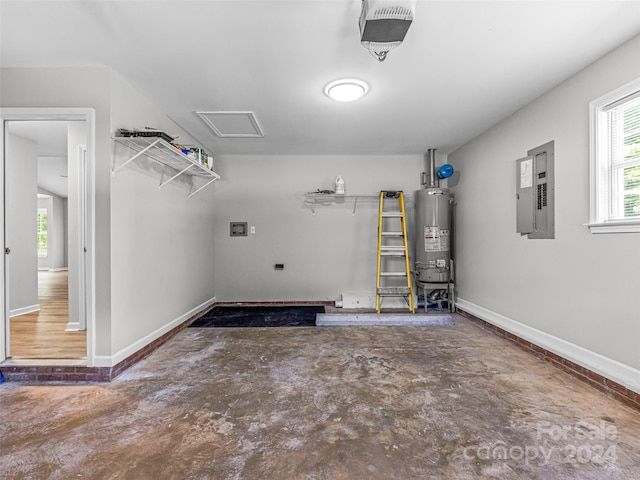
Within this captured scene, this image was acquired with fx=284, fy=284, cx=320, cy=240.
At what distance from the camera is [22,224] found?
3.90 m

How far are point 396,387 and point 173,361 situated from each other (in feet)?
6.16

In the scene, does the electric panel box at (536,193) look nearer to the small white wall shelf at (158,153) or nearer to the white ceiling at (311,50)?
the white ceiling at (311,50)

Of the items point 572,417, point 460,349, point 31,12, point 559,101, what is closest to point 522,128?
point 559,101

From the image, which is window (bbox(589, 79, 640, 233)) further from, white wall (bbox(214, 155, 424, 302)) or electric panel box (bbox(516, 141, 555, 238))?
white wall (bbox(214, 155, 424, 302))

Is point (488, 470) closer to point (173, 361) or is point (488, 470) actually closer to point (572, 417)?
point (572, 417)

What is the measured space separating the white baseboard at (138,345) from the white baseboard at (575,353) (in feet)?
11.7

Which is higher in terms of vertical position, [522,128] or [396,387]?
[522,128]

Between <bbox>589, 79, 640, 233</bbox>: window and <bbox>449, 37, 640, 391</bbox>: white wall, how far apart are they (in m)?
0.07

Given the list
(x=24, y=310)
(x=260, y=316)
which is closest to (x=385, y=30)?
(x=260, y=316)

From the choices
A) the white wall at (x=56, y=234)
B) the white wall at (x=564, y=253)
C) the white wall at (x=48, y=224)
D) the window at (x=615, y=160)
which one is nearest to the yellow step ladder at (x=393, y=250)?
the white wall at (x=564, y=253)

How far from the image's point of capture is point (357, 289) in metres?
4.52

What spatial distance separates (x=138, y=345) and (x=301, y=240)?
257 cm

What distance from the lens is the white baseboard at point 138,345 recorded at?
2168mm

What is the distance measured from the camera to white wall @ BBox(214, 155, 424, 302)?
14.8ft
